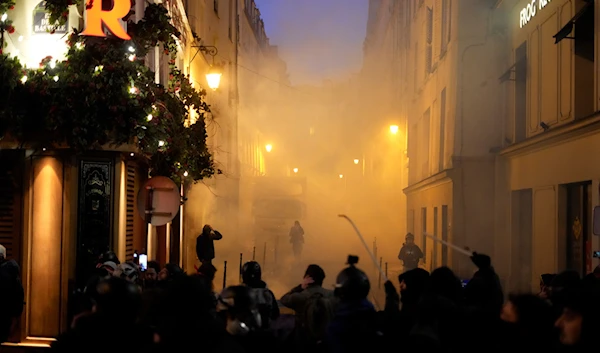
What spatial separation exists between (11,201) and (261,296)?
7.21 m

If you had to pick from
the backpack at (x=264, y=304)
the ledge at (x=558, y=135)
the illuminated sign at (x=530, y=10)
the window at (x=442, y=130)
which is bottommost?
the backpack at (x=264, y=304)

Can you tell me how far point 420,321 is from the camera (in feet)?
16.7

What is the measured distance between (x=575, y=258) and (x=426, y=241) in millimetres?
14065

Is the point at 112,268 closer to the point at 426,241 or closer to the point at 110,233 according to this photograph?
the point at 110,233

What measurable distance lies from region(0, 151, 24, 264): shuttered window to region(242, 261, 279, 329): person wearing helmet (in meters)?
6.33

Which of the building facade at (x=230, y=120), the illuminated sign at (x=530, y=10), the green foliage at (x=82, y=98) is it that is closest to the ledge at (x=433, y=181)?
the illuminated sign at (x=530, y=10)

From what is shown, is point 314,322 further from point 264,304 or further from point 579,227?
point 579,227

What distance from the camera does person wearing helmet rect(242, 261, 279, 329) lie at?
6.28m

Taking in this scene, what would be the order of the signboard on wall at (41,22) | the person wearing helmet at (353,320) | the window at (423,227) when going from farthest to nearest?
the window at (423,227), the signboard on wall at (41,22), the person wearing helmet at (353,320)

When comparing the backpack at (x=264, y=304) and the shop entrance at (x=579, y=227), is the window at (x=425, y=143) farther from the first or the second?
the backpack at (x=264, y=304)

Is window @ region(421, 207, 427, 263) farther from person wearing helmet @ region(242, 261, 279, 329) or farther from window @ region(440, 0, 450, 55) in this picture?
person wearing helmet @ region(242, 261, 279, 329)

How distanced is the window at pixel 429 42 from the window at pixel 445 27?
291cm

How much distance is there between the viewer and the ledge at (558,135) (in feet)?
44.7

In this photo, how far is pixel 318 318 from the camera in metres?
6.14
